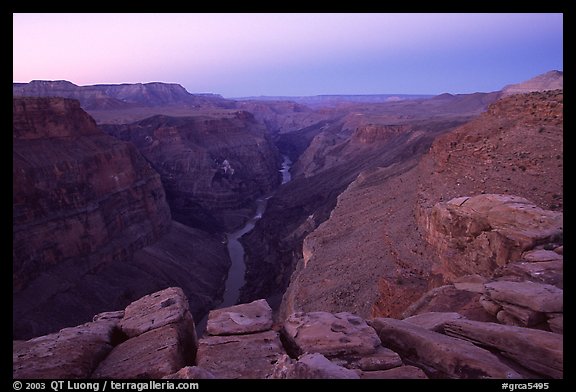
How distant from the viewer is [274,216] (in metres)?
56.9

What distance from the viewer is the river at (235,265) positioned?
36350mm

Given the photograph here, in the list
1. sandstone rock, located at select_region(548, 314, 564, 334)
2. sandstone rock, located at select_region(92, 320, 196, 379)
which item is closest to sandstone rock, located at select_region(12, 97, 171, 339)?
sandstone rock, located at select_region(92, 320, 196, 379)

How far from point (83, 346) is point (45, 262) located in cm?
2614

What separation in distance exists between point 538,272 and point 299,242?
34.7m

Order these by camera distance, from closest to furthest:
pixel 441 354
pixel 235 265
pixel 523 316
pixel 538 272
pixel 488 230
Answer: pixel 441 354 → pixel 523 316 → pixel 538 272 → pixel 488 230 → pixel 235 265

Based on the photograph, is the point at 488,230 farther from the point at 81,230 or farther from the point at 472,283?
the point at 81,230

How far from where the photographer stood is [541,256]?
31.0ft

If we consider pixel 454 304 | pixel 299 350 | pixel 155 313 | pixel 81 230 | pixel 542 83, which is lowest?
pixel 81 230

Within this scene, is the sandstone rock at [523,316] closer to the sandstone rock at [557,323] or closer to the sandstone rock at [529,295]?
the sandstone rock at [529,295]

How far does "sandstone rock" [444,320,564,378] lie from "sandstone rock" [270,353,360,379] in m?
2.33

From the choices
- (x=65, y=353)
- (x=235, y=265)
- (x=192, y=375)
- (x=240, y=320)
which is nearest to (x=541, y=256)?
(x=240, y=320)

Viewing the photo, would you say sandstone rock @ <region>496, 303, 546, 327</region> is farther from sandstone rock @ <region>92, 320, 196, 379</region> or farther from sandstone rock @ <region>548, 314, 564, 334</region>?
sandstone rock @ <region>92, 320, 196, 379</region>

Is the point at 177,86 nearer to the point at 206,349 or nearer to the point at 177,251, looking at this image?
the point at 177,251
